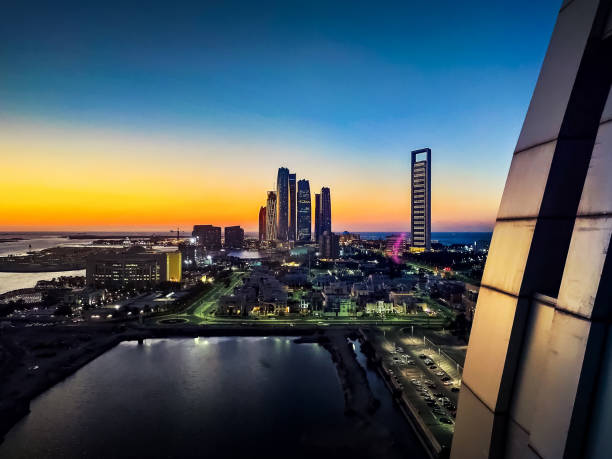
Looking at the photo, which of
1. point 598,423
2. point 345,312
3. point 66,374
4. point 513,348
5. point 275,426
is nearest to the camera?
point 598,423

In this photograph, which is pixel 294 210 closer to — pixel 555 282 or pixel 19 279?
pixel 19 279

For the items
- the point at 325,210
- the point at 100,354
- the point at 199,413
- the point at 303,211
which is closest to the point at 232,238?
the point at 303,211

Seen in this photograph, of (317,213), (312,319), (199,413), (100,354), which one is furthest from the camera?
(317,213)

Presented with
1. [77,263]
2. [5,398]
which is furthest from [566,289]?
[77,263]

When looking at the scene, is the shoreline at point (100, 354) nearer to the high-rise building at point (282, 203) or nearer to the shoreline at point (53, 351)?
the shoreline at point (53, 351)

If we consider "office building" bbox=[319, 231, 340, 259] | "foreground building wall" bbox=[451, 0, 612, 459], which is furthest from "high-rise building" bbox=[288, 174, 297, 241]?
"foreground building wall" bbox=[451, 0, 612, 459]

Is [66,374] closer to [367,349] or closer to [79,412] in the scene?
[79,412]

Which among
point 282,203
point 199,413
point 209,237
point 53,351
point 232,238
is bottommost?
point 232,238
